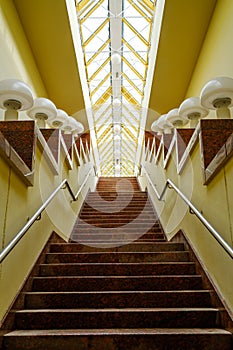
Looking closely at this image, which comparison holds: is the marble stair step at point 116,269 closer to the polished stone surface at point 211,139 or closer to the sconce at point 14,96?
the polished stone surface at point 211,139

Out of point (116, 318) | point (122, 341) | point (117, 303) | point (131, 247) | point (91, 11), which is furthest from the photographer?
point (91, 11)

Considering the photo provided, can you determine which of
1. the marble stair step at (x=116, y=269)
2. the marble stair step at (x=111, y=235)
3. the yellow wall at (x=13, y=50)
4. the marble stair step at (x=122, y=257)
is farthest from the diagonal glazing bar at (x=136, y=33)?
the marble stair step at (x=116, y=269)

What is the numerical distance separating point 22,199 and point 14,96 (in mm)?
1160

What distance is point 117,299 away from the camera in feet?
9.62

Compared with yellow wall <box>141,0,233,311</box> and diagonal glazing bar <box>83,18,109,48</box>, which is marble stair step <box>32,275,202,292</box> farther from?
diagonal glazing bar <box>83,18,109,48</box>

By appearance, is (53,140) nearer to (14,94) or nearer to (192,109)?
(14,94)

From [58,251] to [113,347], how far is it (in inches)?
76.0

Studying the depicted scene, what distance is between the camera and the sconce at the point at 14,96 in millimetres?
3453

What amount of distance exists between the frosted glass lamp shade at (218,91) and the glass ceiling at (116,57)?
13.9 feet

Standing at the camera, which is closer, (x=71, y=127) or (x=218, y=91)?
(x=218, y=91)

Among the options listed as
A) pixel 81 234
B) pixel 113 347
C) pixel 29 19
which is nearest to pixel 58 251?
pixel 81 234

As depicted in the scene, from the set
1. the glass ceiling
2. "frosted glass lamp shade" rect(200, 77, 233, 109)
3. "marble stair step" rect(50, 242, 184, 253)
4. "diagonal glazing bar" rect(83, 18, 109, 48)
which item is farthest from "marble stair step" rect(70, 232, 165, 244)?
"diagonal glazing bar" rect(83, 18, 109, 48)

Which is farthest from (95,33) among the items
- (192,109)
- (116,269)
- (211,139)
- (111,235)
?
(116,269)

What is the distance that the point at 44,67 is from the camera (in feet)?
24.0
